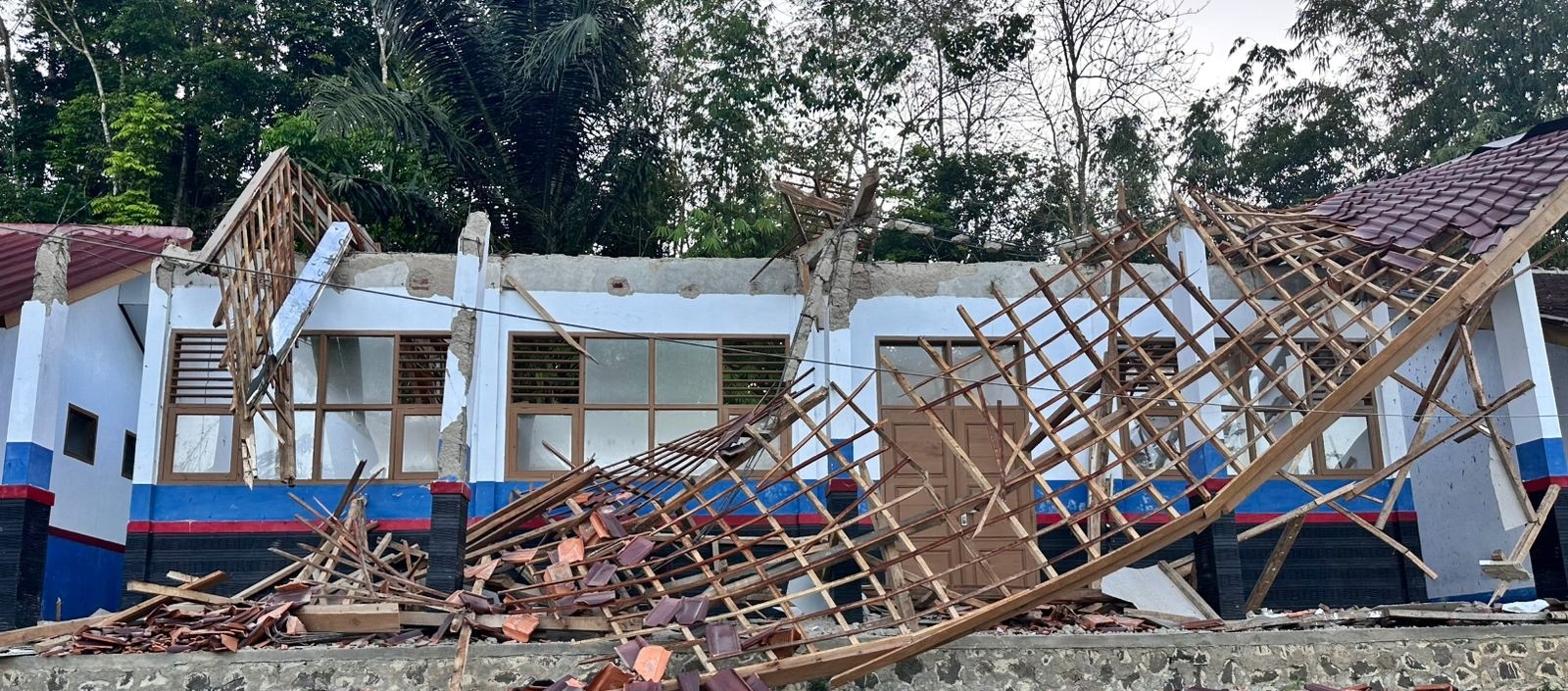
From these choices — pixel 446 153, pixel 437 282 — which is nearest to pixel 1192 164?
pixel 446 153

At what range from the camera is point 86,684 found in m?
7.45

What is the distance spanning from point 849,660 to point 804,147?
1367cm

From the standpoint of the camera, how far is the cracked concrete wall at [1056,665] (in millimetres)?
7457

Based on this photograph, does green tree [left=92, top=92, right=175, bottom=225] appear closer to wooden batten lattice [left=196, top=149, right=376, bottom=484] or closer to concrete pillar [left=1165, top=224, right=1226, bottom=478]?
wooden batten lattice [left=196, top=149, right=376, bottom=484]

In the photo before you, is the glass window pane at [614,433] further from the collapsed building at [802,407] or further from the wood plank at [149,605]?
the wood plank at [149,605]

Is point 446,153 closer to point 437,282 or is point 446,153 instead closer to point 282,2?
point 437,282

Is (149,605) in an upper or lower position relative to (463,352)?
lower

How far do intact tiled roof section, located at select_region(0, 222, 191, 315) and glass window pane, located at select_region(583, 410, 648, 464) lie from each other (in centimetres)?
378

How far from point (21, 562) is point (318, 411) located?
251 cm

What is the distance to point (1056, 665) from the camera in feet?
25.3

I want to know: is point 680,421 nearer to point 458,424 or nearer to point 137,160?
point 458,424

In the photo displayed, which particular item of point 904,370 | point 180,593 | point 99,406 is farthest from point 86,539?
point 904,370

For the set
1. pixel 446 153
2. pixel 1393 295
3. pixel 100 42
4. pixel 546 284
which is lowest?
pixel 1393 295

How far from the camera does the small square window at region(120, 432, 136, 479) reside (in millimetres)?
11602
